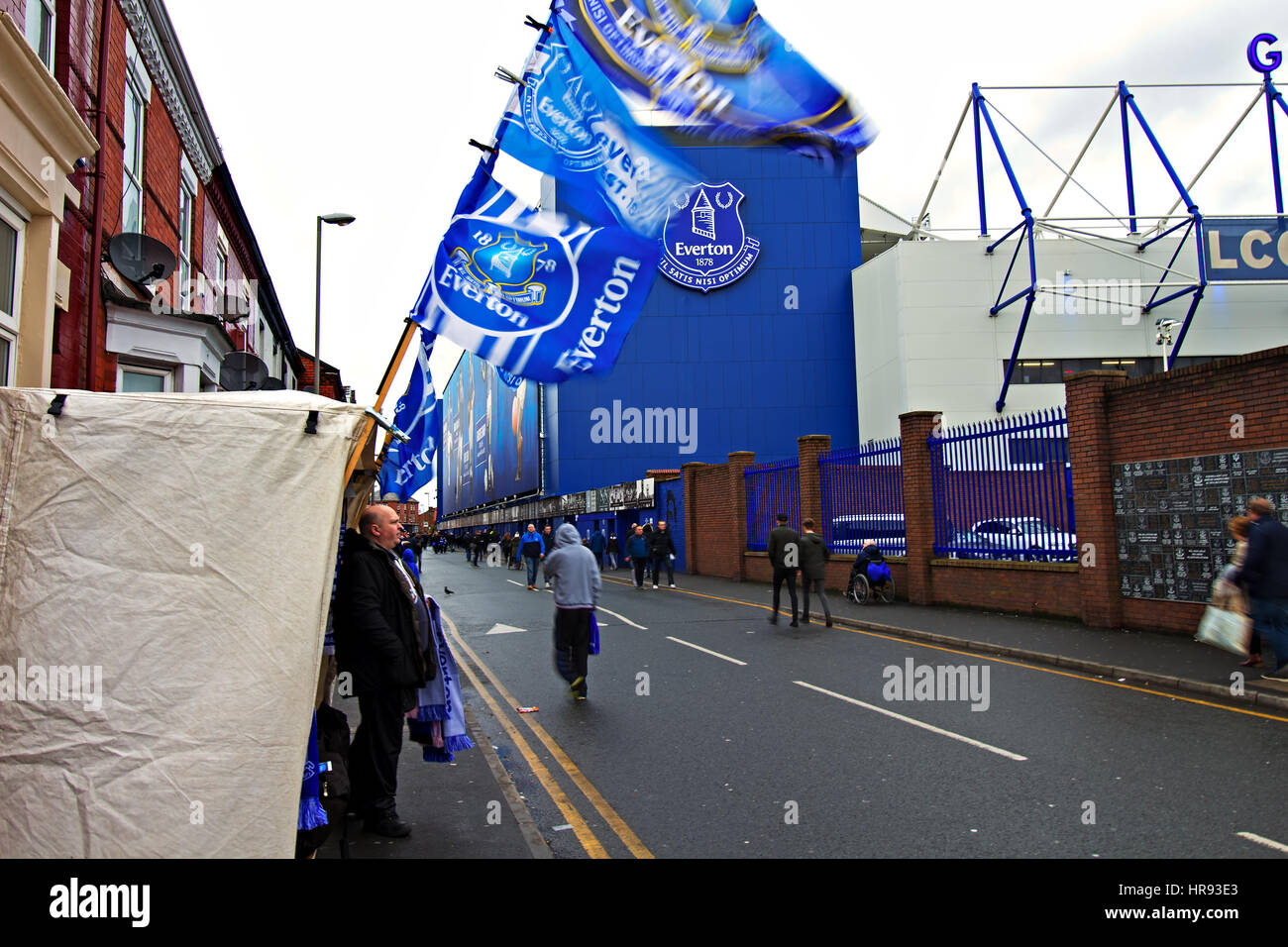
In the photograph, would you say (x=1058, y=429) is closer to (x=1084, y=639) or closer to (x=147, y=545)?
(x=1084, y=639)

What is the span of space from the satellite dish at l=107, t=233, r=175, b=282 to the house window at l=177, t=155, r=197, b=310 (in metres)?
4.66

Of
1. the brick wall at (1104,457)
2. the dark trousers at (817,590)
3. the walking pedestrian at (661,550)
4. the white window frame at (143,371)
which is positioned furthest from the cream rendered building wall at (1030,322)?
the white window frame at (143,371)

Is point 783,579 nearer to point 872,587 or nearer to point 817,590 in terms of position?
point 817,590

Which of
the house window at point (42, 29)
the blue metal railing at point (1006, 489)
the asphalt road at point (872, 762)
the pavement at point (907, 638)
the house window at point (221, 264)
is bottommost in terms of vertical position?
the asphalt road at point (872, 762)

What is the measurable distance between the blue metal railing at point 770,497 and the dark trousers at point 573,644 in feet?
47.3

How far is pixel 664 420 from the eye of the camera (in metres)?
39.3

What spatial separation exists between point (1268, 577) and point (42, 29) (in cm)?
1241

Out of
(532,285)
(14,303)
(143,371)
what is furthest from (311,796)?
(143,371)

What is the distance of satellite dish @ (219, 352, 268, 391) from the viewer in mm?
11227

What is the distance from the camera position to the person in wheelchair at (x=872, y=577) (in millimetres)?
16578

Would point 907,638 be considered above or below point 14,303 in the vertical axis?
below

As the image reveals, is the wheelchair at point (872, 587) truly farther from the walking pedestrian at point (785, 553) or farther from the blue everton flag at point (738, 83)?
the blue everton flag at point (738, 83)

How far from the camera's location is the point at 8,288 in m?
6.54

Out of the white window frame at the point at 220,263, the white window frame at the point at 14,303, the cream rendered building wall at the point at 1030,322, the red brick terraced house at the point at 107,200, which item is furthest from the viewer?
the cream rendered building wall at the point at 1030,322
